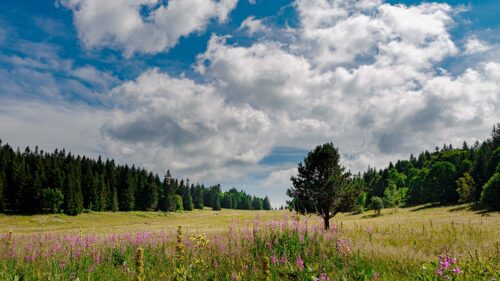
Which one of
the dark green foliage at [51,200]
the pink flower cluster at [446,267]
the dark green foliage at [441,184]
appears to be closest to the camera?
the pink flower cluster at [446,267]

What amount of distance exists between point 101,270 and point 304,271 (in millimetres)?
4898

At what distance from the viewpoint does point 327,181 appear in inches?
1045

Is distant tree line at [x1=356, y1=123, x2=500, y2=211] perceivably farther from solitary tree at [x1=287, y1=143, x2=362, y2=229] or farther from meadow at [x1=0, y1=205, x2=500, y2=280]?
meadow at [x1=0, y1=205, x2=500, y2=280]

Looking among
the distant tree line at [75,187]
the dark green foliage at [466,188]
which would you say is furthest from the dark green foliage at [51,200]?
the dark green foliage at [466,188]

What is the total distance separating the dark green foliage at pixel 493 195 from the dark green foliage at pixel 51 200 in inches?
3118

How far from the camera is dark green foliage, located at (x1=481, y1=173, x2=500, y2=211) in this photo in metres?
52.7

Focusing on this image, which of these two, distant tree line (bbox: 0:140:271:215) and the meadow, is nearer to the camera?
the meadow

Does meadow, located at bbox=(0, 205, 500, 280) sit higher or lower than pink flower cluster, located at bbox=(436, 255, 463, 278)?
lower

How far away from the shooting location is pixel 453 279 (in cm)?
446

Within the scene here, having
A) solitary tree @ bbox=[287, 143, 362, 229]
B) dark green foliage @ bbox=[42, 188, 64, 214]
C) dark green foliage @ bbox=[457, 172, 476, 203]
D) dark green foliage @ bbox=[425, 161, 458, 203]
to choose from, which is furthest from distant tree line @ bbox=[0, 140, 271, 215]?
dark green foliage @ bbox=[457, 172, 476, 203]

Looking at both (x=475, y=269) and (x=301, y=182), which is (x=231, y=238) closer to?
(x=475, y=269)

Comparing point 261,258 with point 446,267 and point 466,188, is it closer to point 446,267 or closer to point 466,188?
point 446,267

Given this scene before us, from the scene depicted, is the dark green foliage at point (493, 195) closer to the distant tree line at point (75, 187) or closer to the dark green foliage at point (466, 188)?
the dark green foliage at point (466, 188)

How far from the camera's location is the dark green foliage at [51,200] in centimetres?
7375
